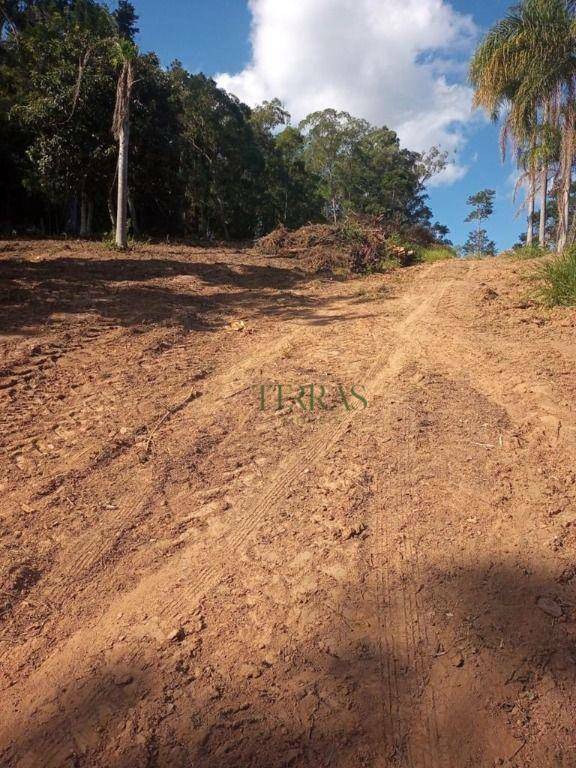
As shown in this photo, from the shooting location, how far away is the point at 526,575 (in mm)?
2293

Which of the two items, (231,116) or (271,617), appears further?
(231,116)

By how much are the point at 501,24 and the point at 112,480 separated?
547 inches

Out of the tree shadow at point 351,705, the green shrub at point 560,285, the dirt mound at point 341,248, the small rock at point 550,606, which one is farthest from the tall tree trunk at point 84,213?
the small rock at point 550,606

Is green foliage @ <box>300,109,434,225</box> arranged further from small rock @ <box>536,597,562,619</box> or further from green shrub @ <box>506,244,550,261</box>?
small rock @ <box>536,597,562,619</box>

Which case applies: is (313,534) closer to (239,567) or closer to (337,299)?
(239,567)

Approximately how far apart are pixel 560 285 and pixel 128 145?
457 inches

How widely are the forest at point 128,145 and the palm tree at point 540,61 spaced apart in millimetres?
4348

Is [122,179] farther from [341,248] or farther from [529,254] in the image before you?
[529,254]

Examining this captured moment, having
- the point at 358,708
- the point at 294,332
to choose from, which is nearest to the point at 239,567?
the point at 358,708

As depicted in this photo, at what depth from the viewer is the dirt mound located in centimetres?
1149

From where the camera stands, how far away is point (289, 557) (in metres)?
2.51

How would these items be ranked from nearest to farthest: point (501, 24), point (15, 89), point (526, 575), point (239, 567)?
1. point (526, 575)
2. point (239, 567)
3. point (501, 24)
4. point (15, 89)

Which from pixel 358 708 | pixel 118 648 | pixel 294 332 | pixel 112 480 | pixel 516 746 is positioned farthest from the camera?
pixel 294 332

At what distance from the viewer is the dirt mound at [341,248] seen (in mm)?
11492
